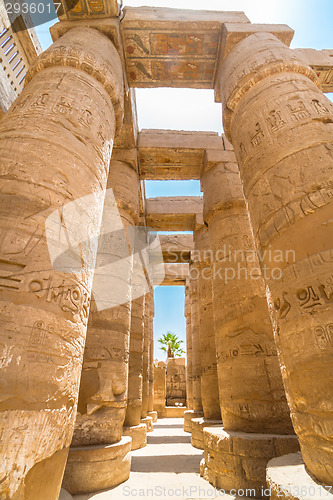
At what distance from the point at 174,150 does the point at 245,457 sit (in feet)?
21.5

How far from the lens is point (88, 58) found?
3.35 metres

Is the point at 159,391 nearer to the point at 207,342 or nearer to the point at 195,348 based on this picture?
the point at 195,348

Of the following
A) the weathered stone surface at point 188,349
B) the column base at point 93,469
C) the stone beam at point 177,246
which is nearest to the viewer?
the column base at point 93,469

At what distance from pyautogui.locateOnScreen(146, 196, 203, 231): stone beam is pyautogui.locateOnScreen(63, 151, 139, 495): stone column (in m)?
4.19

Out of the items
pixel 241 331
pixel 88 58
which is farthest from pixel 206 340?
pixel 88 58

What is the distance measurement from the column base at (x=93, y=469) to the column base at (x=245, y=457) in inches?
50.2

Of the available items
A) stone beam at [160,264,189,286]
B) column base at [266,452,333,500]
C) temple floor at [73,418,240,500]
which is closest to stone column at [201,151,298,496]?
temple floor at [73,418,240,500]

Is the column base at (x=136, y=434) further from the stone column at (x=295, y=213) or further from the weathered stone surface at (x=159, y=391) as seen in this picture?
the weathered stone surface at (x=159, y=391)

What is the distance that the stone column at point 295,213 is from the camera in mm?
1761

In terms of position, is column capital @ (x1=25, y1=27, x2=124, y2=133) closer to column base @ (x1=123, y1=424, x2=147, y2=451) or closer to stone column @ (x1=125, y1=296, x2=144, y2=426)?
stone column @ (x1=125, y1=296, x2=144, y2=426)

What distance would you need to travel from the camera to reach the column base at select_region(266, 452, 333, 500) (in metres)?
1.45

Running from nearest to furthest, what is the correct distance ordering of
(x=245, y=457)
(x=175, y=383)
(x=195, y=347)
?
(x=245, y=457)
(x=195, y=347)
(x=175, y=383)

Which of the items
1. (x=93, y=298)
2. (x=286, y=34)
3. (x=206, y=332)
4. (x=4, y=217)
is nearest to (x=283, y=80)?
(x=286, y=34)

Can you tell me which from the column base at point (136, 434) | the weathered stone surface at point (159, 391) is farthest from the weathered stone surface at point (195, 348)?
the weathered stone surface at point (159, 391)
